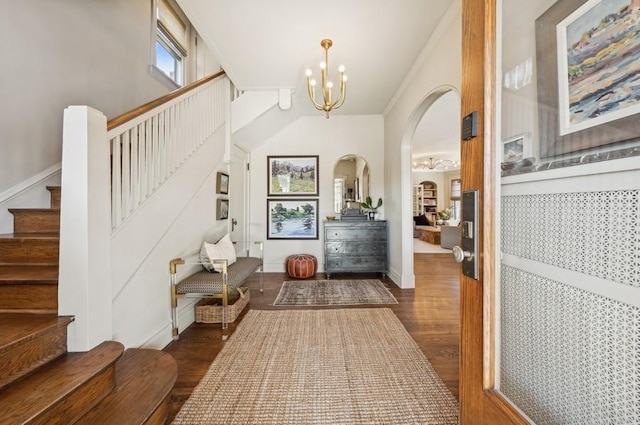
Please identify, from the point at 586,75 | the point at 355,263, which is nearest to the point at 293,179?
the point at 355,263

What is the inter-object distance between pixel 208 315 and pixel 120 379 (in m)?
1.24

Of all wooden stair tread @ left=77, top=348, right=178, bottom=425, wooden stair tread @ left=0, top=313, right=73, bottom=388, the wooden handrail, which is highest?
the wooden handrail

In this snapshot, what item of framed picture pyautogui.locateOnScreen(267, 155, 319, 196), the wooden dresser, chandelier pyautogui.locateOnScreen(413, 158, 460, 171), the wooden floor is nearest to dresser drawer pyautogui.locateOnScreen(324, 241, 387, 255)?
the wooden dresser

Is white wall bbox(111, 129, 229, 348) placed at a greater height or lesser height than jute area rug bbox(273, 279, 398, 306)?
greater

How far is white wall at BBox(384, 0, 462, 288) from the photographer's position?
206 centimetres

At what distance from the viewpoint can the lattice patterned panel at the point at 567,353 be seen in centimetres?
53

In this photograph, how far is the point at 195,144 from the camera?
8.38 feet

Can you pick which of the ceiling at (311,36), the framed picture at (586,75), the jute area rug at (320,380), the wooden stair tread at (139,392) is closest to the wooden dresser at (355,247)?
the jute area rug at (320,380)

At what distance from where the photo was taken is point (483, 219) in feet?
2.52

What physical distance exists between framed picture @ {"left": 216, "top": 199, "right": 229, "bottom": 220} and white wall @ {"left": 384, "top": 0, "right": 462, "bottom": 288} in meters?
2.45

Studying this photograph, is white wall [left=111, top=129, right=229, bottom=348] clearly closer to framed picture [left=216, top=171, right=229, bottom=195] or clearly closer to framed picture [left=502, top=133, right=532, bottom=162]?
framed picture [left=216, top=171, right=229, bottom=195]

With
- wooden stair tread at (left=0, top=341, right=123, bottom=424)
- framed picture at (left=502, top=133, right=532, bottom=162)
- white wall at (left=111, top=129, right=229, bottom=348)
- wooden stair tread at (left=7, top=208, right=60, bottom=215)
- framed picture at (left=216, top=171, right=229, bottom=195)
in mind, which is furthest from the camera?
framed picture at (left=216, top=171, right=229, bottom=195)

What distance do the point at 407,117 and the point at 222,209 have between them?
2.69 meters

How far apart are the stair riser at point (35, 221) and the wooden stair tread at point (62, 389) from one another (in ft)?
3.89
